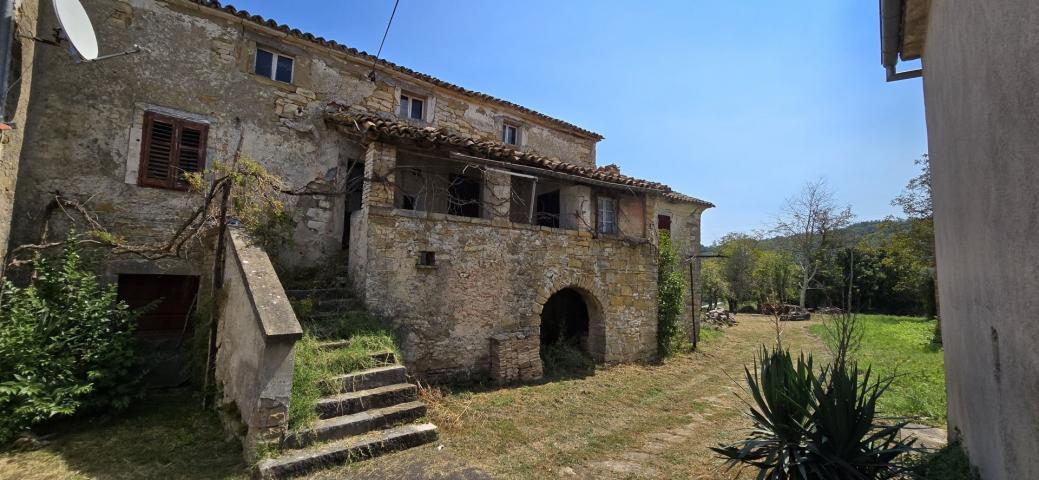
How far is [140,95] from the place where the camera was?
7.33m

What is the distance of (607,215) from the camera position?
430 inches

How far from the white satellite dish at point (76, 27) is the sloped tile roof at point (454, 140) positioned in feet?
11.2

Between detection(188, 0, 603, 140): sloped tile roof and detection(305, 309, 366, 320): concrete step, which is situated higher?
detection(188, 0, 603, 140): sloped tile roof

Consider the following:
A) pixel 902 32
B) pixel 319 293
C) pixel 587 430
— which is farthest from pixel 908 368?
pixel 319 293

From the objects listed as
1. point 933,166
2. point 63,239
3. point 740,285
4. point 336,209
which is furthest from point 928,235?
point 63,239

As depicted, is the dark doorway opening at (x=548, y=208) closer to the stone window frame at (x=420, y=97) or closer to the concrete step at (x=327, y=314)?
the stone window frame at (x=420, y=97)

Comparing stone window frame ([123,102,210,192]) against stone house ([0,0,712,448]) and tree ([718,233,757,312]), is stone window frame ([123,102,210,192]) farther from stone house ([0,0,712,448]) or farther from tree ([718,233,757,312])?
tree ([718,233,757,312])

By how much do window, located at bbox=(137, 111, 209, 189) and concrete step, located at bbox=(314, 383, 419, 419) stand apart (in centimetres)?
527

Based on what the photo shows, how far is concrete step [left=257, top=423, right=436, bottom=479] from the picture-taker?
160 inches

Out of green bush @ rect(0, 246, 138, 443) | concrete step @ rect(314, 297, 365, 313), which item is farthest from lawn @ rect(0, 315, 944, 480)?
concrete step @ rect(314, 297, 365, 313)

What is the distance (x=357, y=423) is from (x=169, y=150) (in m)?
6.44

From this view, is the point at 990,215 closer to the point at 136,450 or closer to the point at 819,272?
the point at 136,450

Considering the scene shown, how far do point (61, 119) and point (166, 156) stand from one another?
1385 mm

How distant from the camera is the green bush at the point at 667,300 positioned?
11.3 m
